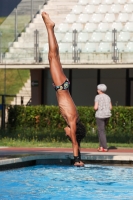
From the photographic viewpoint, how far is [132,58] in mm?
26250

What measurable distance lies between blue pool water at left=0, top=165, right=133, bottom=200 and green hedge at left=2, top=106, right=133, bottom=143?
980 centimetres

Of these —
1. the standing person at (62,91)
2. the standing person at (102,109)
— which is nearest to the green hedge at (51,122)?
the standing person at (102,109)

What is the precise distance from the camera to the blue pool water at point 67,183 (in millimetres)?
9172

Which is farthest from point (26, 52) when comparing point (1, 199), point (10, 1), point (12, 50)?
point (1, 199)

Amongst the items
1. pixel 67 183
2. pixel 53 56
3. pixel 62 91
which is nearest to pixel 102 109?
pixel 53 56

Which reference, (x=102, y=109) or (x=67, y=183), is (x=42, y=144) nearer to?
(x=102, y=109)

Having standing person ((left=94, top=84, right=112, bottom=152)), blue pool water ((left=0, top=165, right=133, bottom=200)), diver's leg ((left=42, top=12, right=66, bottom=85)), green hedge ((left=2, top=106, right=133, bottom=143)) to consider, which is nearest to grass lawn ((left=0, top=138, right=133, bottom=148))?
standing person ((left=94, top=84, right=112, bottom=152))

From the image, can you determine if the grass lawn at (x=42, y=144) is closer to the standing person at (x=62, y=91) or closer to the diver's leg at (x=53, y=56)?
the standing person at (x=62, y=91)

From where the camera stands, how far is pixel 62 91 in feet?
34.8

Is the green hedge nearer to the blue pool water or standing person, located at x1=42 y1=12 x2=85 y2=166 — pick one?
the blue pool water

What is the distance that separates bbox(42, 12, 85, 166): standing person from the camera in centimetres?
1066

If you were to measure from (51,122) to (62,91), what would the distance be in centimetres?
1512

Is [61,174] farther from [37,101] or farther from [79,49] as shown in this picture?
[37,101]

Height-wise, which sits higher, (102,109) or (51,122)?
(102,109)
